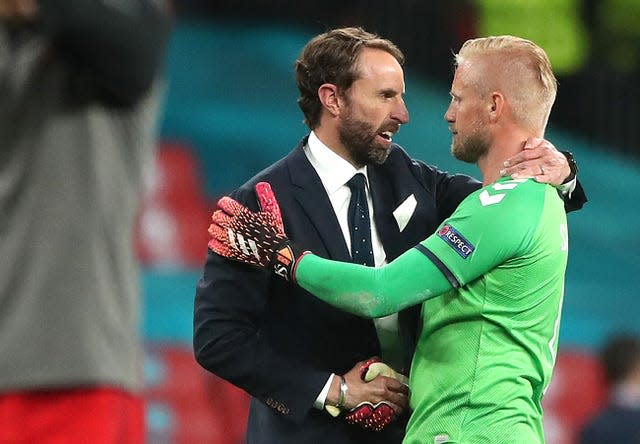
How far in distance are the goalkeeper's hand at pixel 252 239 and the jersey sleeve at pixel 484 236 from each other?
378 millimetres

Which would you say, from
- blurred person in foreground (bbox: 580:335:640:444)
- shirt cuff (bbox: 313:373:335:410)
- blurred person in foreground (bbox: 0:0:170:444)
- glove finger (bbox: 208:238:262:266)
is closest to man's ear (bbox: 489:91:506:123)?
glove finger (bbox: 208:238:262:266)

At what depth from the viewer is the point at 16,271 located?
8.23 feet

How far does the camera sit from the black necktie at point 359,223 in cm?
401

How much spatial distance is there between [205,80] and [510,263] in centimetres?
752

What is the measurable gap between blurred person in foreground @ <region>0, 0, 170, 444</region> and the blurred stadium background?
537 cm

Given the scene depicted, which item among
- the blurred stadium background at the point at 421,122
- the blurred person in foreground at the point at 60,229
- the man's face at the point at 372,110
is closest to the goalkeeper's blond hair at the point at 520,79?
the man's face at the point at 372,110

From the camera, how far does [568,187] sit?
12.7ft

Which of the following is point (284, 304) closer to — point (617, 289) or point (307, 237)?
point (307, 237)

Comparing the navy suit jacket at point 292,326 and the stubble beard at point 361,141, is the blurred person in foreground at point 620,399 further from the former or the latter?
the stubble beard at point 361,141

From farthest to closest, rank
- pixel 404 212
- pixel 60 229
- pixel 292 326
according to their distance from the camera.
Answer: pixel 404 212
pixel 292 326
pixel 60 229

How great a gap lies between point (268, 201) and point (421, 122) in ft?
23.0

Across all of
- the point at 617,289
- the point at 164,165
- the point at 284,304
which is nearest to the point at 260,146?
the point at 164,165

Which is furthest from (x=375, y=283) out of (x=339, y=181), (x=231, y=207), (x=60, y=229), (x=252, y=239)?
(x=60, y=229)

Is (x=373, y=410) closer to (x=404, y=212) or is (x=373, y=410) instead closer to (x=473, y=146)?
(x=404, y=212)
